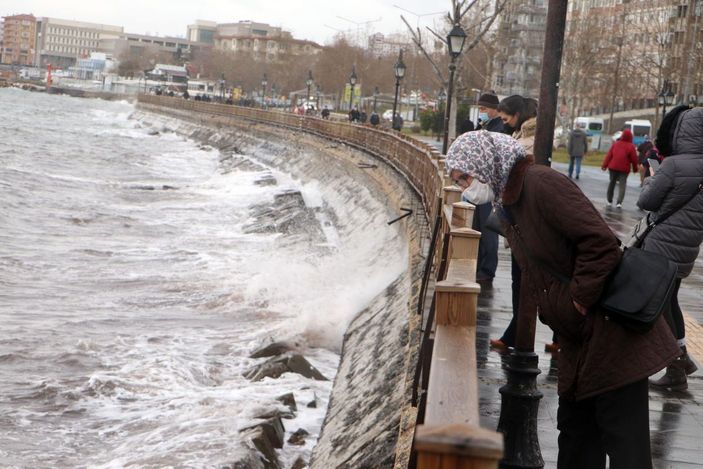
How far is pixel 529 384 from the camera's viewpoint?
18.5ft

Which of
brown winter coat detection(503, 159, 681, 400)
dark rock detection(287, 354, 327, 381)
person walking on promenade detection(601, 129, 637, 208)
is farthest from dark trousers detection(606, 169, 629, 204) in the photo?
brown winter coat detection(503, 159, 681, 400)

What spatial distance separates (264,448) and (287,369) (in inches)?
104

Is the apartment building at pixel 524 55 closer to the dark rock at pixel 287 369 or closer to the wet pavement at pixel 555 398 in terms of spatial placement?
the dark rock at pixel 287 369

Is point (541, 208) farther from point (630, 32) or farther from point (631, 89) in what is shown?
point (630, 32)

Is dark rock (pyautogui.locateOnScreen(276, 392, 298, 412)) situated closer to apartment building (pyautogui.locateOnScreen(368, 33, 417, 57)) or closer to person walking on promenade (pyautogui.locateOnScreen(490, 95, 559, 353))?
person walking on promenade (pyautogui.locateOnScreen(490, 95, 559, 353))

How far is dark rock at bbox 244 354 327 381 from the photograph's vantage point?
11.6 metres

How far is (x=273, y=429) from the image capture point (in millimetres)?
9500

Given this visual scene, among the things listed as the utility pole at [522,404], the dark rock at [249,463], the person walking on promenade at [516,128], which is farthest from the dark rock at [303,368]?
the utility pole at [522,404]

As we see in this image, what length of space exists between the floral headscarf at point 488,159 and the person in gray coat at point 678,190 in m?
2.05

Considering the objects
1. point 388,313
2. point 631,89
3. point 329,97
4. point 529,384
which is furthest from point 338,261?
point 329,97

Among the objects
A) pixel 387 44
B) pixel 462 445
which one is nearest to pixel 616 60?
pixel 462 445

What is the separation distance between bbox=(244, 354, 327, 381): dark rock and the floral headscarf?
7167 mm

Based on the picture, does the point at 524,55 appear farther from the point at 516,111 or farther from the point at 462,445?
the point at 462,445

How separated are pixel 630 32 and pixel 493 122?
94.6m
